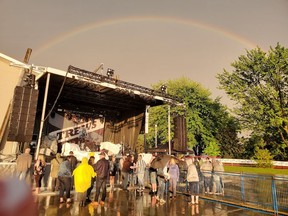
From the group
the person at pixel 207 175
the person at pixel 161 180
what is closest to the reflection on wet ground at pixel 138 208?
the person at pixel 161 180

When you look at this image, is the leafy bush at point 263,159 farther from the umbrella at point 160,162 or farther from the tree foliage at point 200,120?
the umbrella at point 160,162

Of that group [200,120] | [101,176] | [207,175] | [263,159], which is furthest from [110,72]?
[200,120]

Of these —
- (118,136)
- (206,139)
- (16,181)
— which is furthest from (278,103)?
(16,181)

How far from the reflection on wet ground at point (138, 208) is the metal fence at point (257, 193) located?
55cm

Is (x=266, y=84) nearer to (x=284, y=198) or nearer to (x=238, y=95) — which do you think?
(x=238, y=95)

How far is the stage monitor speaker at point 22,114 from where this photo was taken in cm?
1040

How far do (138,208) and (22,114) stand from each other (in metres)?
6.88

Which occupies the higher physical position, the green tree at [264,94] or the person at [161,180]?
the green tree at [264,94]

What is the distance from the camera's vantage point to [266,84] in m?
28.8

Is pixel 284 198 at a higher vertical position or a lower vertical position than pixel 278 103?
lower

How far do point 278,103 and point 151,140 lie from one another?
2151 centimetres

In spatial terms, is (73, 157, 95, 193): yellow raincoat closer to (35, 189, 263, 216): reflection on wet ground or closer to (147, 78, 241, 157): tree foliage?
(35, 189, 263, 216): reflection on wet ground

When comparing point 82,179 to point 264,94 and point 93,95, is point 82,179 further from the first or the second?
point 264,94

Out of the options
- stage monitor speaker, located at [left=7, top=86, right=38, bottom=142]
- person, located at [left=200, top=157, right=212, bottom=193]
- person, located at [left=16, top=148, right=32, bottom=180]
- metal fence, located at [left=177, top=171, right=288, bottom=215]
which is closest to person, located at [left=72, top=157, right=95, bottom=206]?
person, located at [left=16, top=148, right=32, bottom=180]
